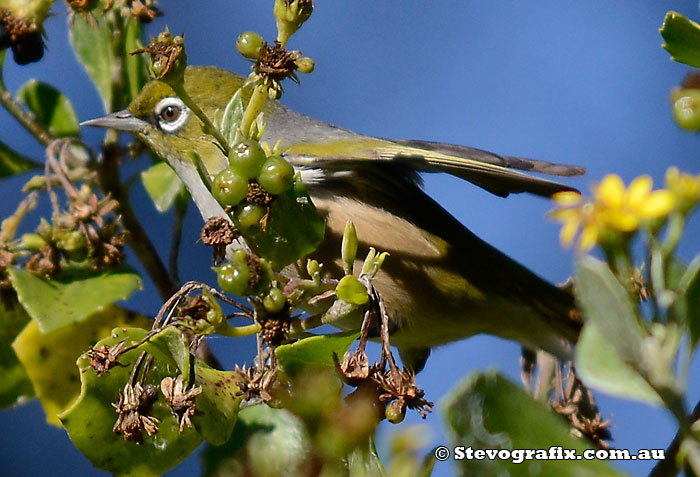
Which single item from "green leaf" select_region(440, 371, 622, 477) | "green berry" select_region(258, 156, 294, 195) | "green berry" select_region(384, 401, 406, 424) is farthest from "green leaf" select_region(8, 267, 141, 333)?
"green leaf" select_region(440, 371, 622, 477)

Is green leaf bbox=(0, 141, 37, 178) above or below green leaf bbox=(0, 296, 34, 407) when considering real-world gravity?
above

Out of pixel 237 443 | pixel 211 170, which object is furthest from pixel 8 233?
pixel 237 443

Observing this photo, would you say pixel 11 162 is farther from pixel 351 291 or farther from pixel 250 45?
pixel 351 291

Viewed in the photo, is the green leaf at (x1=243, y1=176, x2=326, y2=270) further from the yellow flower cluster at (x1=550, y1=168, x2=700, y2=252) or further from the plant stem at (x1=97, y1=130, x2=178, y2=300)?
the plant stem at (x1=97, y1=130, x2=178, y2=300)

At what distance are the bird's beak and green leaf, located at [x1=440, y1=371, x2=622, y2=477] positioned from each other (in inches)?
90.9

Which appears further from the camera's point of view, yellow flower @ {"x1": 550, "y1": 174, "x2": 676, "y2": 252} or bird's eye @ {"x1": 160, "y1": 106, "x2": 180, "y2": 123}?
bird's eye @ {"x1": 160, "y1": 106, "x2": 180, "y2": 123}

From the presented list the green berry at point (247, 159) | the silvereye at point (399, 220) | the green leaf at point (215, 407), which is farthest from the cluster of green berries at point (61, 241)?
the green berry at point (247, 159)

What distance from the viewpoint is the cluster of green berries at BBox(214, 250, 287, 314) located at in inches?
52.5

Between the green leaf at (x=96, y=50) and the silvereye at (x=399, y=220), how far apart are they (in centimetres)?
15

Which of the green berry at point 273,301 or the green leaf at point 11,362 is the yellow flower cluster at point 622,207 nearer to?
the green berry at point 273,301

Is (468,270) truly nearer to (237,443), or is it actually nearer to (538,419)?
(237,443)

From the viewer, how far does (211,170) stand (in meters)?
3.14

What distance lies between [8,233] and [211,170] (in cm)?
84

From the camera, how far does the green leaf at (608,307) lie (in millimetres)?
877
